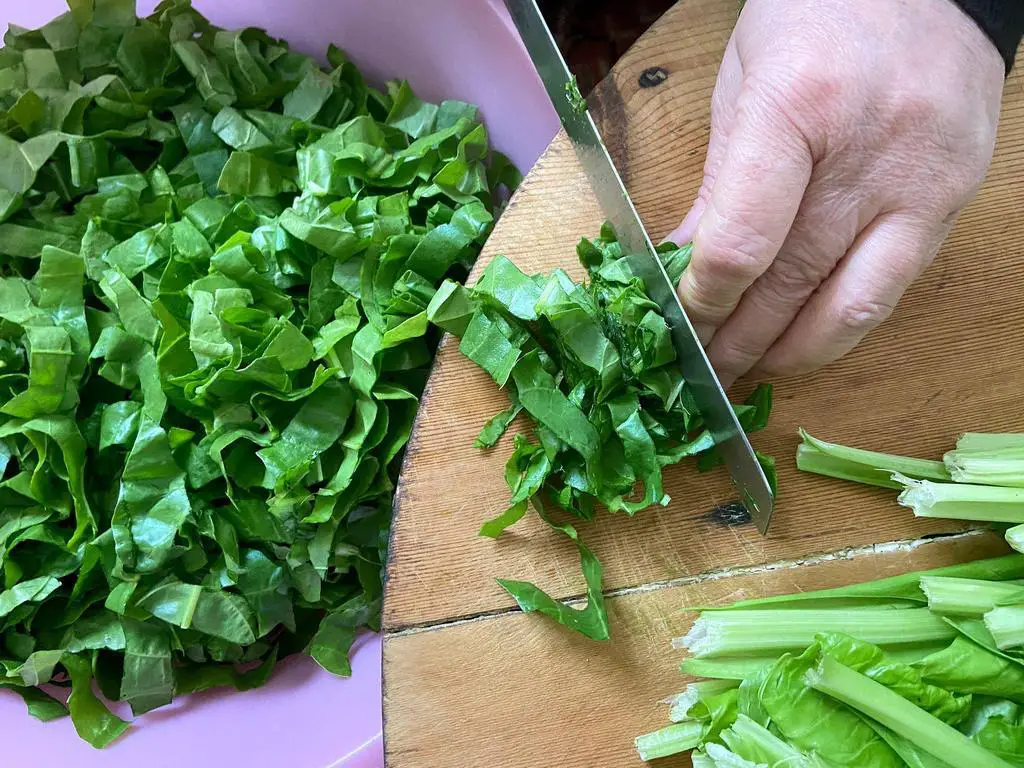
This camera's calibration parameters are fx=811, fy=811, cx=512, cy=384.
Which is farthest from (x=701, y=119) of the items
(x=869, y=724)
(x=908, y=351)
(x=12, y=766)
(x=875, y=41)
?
(x=12, y=766)

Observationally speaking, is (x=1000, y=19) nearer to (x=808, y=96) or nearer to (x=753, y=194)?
(x=808, y=96)

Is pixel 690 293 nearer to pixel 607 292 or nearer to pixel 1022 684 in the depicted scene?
pixel 607 292

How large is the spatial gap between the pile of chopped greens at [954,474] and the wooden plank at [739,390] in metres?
0.03

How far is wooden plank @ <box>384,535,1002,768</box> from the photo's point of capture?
1.04 m

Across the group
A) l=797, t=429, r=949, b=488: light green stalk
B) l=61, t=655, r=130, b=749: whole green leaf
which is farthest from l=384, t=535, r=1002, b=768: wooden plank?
l=61, t=655, r=130, b=749: whole green leaf

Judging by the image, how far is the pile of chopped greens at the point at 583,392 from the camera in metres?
1.05

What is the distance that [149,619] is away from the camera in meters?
1.27

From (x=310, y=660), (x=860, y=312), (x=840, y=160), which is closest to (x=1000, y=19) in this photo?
(x=840, y=160)

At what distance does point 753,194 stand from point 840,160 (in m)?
0.13

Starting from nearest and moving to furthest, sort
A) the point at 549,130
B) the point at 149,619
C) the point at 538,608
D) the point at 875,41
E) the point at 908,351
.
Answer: the point at 875,41 < the point at 538,608 < the point at 908,351 < the point at 149,619 < the point at 549,130

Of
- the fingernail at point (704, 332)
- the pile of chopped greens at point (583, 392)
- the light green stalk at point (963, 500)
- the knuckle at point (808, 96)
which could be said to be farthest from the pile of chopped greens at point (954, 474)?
the knuckle at point (808, 96)

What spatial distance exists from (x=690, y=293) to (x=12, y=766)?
4.04 feet

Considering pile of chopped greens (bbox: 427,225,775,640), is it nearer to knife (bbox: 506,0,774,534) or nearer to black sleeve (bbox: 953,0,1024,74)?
knife (bbox: 506,0,774,534)

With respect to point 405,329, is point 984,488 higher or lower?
lower
